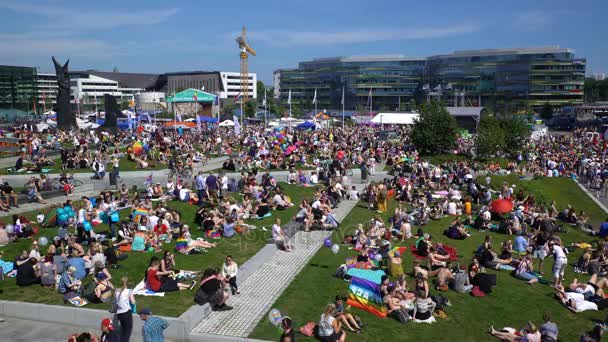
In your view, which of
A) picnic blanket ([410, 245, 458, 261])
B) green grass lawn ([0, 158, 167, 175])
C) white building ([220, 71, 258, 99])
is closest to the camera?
picnic blanket ([410, 245, 458, 261])

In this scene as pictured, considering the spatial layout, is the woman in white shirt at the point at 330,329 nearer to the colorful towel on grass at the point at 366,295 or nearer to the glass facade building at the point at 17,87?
the colorful towel on grass at the point at 366,295

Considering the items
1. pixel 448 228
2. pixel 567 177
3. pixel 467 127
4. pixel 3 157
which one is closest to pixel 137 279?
pixel 448 228

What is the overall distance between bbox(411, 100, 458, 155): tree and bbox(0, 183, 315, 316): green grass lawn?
21869 millimetres

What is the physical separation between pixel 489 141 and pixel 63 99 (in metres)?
33.4

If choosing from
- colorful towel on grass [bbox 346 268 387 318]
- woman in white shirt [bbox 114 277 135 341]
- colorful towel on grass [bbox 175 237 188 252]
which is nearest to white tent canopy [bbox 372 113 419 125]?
colorful towel on grass [bbox 175 237 188 252]

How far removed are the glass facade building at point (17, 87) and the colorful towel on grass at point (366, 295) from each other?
110214mm

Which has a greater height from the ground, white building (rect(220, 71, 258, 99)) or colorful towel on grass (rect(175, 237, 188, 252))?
white building (rect(220, 71, 258, 99))

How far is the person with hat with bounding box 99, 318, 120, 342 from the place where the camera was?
7.98 metres

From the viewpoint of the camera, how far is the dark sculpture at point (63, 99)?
134 feet

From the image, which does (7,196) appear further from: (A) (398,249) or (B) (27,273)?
(A) (398,249)

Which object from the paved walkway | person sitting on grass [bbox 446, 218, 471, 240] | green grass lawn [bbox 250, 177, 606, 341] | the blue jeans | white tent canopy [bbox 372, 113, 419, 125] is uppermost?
white tent canopy [bbox 372, 113, 419, 125]

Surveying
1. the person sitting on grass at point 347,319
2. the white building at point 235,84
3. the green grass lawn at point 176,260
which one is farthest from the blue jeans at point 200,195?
the white building at point 235,84

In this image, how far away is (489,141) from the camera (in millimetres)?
35156

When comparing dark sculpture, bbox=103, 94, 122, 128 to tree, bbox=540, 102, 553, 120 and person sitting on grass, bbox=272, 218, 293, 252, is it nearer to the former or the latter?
person sitting on grass, bbox=272, 218, 293, 252
